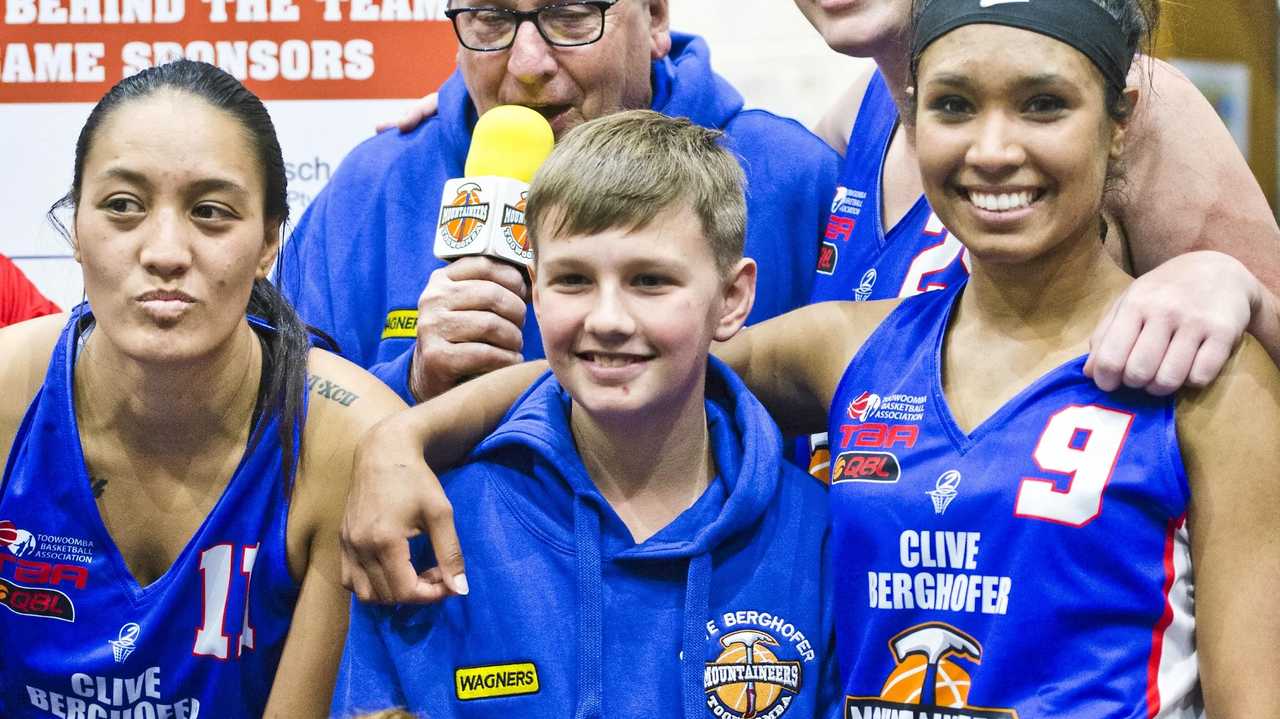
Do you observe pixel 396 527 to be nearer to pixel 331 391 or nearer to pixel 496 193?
pixel 331 391

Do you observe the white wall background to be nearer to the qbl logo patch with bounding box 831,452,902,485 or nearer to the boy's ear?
the boy's ear

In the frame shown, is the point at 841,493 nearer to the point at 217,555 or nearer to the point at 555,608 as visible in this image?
the point at 555,608

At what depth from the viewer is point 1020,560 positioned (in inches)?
62.2

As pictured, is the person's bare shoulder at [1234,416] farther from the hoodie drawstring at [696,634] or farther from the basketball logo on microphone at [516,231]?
the basketball logo on microphone at [516,231]

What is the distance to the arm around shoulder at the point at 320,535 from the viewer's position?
73.0 inches

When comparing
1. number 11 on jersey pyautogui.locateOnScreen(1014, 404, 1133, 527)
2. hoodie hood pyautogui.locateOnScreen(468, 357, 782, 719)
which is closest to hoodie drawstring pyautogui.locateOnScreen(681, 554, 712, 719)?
hoodie hood pyautogui.locateOnScreen(468, 357, 782, 719)

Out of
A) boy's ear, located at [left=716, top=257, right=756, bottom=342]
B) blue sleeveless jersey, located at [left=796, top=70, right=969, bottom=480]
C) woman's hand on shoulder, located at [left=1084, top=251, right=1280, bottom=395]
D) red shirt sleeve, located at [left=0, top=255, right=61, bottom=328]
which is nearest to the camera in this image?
woman's hand on shoulder, located at [left=1084, top=251, right=1280, bottom=395]

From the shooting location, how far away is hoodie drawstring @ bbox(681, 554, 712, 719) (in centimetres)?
168

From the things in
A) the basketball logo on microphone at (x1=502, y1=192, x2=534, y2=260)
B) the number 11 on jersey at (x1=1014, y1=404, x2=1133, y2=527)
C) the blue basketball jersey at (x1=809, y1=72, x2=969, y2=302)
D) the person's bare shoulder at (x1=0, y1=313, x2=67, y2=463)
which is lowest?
the number 11 on jersey at (x1=1014, y1=404, x2=1133, y2=527)

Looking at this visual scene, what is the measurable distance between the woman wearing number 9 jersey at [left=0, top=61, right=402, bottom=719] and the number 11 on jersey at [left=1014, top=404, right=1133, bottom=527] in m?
0.85

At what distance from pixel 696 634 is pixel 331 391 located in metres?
0.61

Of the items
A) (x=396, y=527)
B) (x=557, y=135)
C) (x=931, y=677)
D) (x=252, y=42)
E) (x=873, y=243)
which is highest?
(x=252, y=42)

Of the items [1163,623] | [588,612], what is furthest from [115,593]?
[1163,623]

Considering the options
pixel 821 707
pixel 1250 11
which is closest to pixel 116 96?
pixel 821 707
